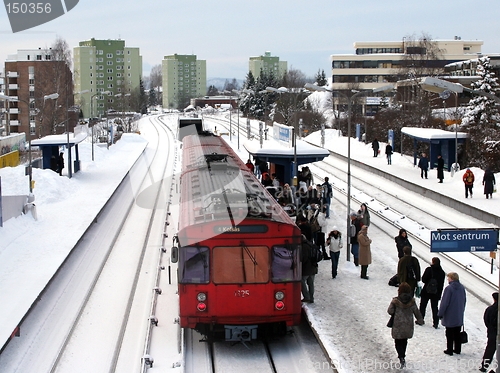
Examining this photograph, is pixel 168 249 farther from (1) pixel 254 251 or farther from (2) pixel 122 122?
(2) pixel 122 122

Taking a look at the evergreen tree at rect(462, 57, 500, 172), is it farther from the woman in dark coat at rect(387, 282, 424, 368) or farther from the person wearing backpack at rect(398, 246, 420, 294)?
the woman in dark coat at rect(387, 282, 424, 368)

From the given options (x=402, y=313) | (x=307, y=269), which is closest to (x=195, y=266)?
(x=307, y=269)

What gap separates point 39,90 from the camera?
242 feet

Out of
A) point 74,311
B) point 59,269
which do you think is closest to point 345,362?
point 74,311

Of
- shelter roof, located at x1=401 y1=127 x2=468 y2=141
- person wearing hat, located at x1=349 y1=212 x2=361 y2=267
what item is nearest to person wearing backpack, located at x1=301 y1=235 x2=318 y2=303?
person wearing hat, located at x1=349 y1=212 x2=361 y2=267

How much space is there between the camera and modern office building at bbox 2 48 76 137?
71500mm

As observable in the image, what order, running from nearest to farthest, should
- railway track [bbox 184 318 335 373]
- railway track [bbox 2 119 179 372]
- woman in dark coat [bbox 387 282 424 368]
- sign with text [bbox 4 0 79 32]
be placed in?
1. sign with text [bbox 4 0 79 32]
2. woman in dark coat [bbox 387 282 424 368]
3. railway track [bbox 184 318 335 373]
4. railway track [bbox 2 119 179 372]

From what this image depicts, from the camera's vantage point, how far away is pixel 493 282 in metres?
16.9

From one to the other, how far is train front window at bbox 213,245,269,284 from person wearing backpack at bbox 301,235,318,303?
2288mm

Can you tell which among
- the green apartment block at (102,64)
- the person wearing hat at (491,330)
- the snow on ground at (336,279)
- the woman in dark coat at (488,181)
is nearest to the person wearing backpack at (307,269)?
the snow on ground at (336,279)

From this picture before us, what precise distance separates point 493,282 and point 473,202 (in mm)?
9566

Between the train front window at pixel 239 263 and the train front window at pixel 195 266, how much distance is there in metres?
0.16

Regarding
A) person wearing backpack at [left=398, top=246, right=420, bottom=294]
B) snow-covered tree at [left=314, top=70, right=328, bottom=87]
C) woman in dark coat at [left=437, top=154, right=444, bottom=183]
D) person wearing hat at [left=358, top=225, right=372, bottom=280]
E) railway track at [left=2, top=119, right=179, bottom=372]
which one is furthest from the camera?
snow-covered tree at [left=314, top=70, right=328, bottom=87]

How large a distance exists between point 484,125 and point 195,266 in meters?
33.0
